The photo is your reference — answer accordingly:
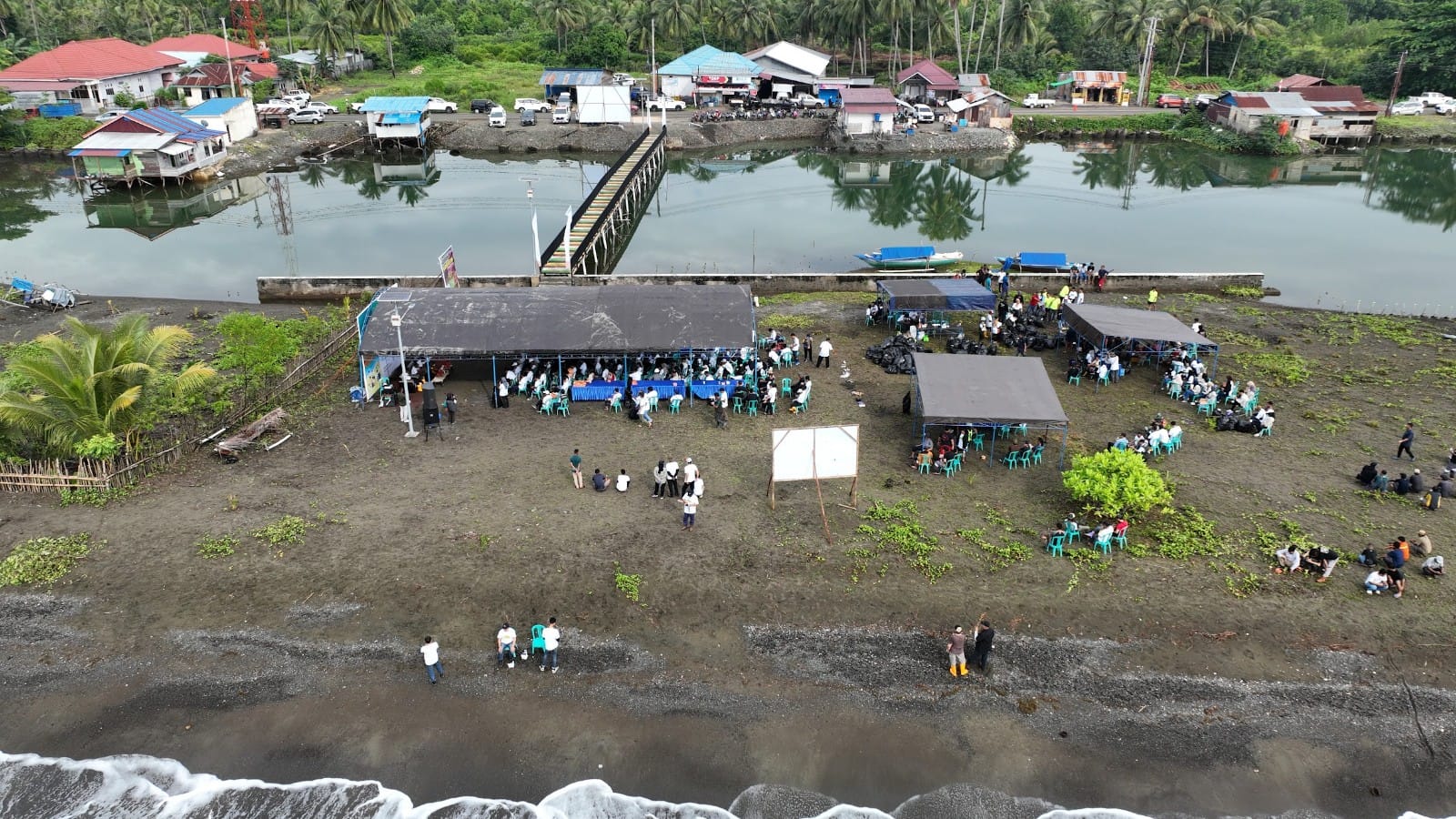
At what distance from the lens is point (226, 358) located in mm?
29250

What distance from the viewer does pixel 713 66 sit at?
287 ft

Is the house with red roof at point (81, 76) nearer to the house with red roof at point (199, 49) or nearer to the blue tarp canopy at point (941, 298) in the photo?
the house with red roof at point (199, 49)

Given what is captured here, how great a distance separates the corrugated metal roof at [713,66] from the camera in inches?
→ 3430

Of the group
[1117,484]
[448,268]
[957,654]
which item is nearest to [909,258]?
[448,268]

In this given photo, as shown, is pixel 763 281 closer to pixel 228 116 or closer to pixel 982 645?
pixel 982 645

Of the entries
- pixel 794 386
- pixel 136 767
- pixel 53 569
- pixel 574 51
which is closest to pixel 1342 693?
pixel 794 386

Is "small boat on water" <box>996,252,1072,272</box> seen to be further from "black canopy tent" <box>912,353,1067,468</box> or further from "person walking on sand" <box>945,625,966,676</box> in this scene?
"person walking on sand" <box>945,625,966,676</box>

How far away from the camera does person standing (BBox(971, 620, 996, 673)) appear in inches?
635

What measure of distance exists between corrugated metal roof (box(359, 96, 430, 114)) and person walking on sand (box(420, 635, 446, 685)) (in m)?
67.8

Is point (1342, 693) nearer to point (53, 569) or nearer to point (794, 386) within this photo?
point (794, 386)

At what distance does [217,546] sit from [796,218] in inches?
1656

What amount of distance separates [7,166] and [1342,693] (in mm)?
86346

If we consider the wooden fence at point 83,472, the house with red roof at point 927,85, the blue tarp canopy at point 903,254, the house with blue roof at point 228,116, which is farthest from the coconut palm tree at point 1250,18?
the wooden fence at point 83,472

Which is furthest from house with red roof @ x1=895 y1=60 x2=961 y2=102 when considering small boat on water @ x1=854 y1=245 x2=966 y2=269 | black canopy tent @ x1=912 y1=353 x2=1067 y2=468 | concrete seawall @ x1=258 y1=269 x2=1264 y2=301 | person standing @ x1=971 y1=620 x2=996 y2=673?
person standing @ x1=971 y1=620 x2=996 y2=673
